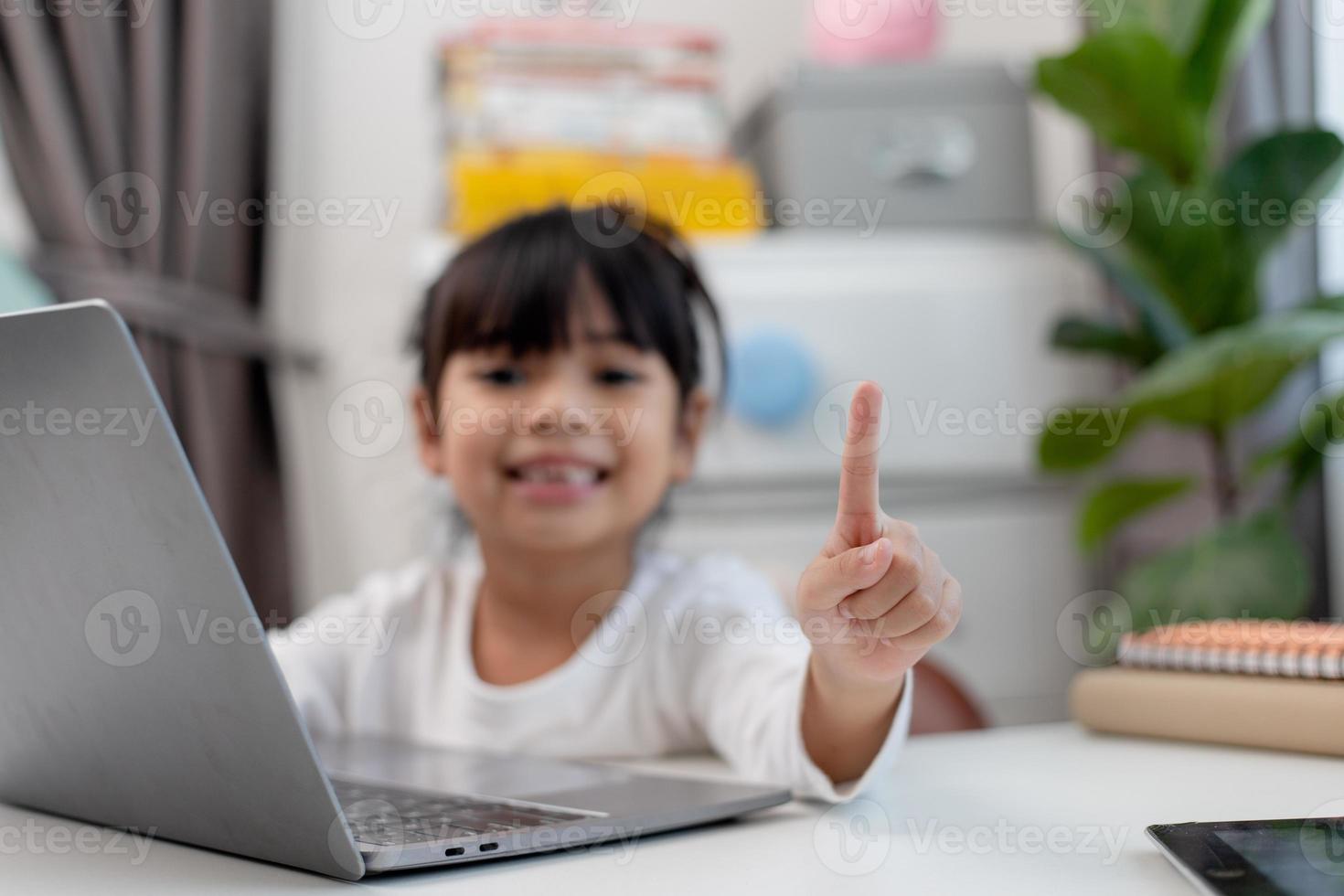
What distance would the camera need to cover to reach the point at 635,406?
957mm

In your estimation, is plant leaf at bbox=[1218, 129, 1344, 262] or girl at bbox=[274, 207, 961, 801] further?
plant leaf at bbox=[1218, 129, 1344, 262]

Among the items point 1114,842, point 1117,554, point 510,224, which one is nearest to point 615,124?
point 510,224

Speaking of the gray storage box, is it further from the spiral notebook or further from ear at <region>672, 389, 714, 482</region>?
the spiral notebook

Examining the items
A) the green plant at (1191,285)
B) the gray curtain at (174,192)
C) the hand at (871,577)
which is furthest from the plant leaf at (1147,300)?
the gray curtain at (174,192)

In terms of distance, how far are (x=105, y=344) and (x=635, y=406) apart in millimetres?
610

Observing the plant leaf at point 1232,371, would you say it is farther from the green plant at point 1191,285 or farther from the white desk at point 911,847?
the white desk at point 911,847

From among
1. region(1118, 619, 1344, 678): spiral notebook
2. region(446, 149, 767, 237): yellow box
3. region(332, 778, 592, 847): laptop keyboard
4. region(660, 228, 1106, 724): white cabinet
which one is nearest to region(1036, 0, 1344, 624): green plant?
region(660, 228, 1106, 724): white cabinet

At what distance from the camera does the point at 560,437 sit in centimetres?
93

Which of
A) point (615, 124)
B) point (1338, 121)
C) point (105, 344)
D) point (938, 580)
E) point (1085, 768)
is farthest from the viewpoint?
point (615, 124)

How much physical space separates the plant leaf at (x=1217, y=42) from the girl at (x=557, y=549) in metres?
0.66

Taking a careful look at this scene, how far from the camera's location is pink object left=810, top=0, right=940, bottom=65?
1.76m

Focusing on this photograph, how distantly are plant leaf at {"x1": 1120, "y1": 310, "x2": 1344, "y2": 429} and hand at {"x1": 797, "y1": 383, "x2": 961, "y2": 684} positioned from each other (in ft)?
2.49

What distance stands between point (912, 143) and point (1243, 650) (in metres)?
1.13

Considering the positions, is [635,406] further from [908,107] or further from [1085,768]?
[908,107]
